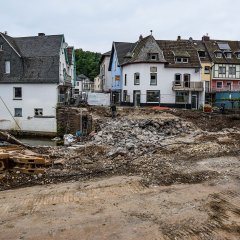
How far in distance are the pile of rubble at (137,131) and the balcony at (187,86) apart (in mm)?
13805

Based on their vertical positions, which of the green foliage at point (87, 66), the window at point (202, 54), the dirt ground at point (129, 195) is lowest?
the dirt ground at point (129, 195)

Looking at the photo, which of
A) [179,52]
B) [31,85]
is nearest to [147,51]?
[179,52]

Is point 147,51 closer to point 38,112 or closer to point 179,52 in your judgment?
point 179,52

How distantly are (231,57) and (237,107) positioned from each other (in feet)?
60.8

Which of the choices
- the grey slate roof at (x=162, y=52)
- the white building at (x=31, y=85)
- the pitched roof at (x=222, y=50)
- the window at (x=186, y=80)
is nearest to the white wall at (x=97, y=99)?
the white building at (x=31, y=85)

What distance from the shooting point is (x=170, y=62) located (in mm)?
44719

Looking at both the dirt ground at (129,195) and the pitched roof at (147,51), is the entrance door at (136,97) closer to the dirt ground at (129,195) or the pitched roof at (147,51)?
the pitched roof at (147,51)

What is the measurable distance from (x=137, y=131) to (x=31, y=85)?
15.0 metres

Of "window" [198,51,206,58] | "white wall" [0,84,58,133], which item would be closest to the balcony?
"window" [198,51,206,58]

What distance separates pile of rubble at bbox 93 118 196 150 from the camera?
23641mm

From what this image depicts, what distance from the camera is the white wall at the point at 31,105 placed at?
37.0 metres

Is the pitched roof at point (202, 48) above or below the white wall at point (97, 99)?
above

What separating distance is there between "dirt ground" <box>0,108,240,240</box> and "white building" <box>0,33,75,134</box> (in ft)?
53.5

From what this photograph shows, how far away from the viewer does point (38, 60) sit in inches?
1511
